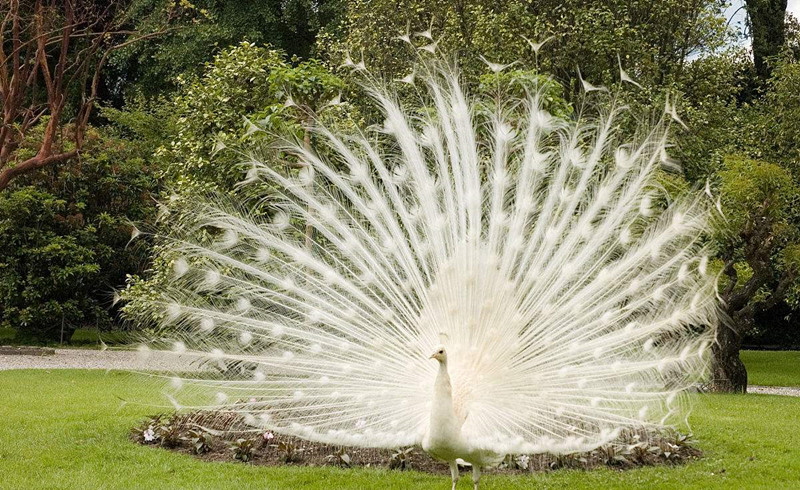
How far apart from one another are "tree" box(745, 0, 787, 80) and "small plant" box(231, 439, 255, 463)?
18.1 meters

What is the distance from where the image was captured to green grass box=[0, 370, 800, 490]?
250 inches

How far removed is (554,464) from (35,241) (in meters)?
14.5

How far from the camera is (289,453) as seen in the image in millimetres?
7102

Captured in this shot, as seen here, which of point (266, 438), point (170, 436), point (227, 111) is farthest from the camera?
→ point (227, 111)

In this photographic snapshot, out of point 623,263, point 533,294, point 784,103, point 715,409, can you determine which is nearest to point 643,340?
point 623,263

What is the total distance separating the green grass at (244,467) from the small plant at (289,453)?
0.25 metres

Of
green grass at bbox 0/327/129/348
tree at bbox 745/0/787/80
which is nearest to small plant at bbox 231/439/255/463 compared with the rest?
green grass at bbox 0/327/129/348

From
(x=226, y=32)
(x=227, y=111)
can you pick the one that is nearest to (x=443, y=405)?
(x=227, y=111)

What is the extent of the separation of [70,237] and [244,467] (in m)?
13.1

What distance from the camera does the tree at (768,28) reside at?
2139 centimetres

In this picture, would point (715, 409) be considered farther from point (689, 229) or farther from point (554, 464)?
point (689, 229)

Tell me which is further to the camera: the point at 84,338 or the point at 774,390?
the point at 84,338

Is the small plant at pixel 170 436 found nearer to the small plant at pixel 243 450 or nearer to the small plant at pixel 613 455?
the small plant at pixel 243 450

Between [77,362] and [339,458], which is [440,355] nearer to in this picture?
[339,458]
